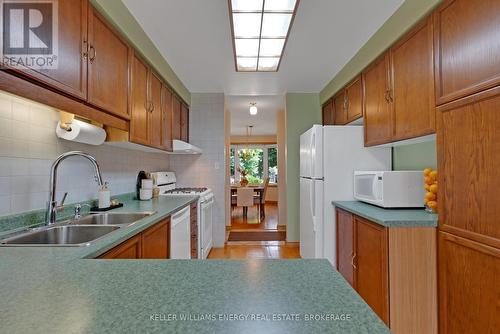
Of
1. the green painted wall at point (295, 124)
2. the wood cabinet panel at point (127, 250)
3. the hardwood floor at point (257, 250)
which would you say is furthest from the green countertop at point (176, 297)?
the green painted wall at point (295, 124)

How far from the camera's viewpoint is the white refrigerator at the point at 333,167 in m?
2.61

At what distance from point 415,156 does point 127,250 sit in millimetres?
2382

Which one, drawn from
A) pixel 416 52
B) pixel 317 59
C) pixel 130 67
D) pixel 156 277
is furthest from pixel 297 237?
pixel 156 277

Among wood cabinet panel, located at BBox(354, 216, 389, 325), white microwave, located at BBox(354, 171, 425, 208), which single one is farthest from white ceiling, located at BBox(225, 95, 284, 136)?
wood cabinet panel, located at BBox(354, 216, 389, 325)

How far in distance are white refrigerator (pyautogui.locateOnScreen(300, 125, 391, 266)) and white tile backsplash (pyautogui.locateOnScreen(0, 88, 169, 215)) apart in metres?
2.12

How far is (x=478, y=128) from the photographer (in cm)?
127

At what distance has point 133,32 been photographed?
1979 mm

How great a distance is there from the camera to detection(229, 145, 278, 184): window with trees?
879 centimetres

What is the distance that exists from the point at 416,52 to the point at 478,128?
78 centimetres

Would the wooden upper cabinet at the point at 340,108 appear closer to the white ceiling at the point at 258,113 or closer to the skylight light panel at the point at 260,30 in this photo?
the skylight light panel at the point at 260,30

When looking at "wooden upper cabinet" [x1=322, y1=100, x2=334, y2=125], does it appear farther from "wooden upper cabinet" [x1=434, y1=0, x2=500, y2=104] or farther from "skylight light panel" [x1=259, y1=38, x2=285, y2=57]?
"wooden upper cabinet" [x1=434, y1=0, x2=500, y2=104]

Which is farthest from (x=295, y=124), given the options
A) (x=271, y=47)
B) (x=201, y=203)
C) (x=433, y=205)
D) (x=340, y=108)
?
(x=433, y=205)

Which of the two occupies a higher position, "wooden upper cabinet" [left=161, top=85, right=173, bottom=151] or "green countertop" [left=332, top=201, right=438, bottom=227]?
"wooden upper cabinet" [left=161, top=85, right=173, bottom=151]

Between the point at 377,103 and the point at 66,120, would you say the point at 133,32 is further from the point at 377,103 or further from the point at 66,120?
the point at 377,103
